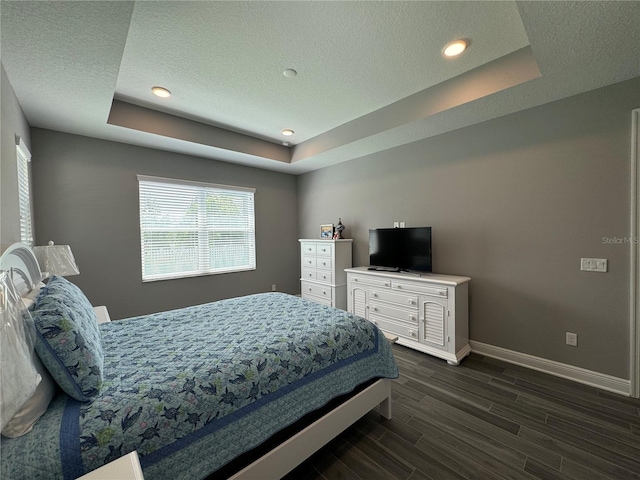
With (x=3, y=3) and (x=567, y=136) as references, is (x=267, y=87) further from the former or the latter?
(x=567, y=136)

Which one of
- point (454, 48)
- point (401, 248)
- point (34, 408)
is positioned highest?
point (454, 48)

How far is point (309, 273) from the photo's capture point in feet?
14.6

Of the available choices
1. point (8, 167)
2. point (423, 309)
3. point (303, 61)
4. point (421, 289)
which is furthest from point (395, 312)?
point (8, 167)

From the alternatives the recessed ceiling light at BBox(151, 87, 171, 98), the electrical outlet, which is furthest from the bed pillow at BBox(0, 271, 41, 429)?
the electrical outlet

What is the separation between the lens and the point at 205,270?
404 cm

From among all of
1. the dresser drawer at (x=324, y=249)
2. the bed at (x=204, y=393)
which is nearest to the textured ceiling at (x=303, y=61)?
the bed at (x=204, y=393)

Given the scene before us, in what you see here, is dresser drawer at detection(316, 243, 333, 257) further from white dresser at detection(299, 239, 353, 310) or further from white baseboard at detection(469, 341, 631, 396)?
white baseboard at detection(469, 341, 631, 396)

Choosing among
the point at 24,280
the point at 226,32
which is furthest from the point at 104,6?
the point at 24,280

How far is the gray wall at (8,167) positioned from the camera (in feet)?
5.38

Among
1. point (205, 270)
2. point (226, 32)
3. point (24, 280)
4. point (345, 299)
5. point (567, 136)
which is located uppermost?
point (226, 32)

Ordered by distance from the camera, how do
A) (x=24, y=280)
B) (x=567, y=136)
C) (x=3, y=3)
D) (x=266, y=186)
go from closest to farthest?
(x=3, y=3)
(x=24, y=280)
(x=567, y=136)
(x=266, y=186)

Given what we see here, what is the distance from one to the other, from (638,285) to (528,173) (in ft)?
4.11

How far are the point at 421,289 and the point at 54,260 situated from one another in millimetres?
3487

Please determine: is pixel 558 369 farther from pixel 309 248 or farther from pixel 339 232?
pixel 309 248
